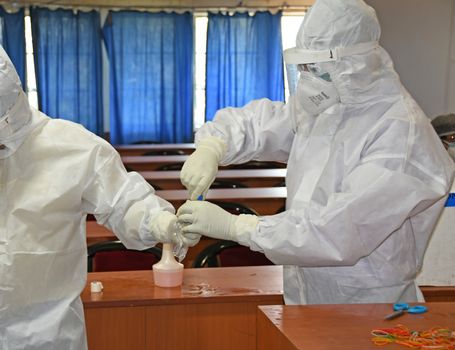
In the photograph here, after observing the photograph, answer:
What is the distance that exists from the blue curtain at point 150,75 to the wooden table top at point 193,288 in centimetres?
622

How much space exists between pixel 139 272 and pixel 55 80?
6.29m

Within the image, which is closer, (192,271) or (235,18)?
(192,271)

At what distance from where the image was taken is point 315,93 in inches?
73.6

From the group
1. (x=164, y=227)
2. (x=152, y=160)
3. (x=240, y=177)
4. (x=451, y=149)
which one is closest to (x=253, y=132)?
(x=164, y=227)

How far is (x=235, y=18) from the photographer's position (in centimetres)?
850

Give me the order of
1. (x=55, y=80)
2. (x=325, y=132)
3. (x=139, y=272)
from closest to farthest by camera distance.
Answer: (x=325, y=132) → (x=139, y=272) → (x=55, y=80)

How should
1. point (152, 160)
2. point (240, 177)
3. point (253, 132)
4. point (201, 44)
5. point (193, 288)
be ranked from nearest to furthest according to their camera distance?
1. point (253, 132)
2. point (193, 288)
3. point (240, 177)
4. point (152, 160)
5. point (201, 44)

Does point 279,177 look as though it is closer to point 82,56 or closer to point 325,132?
point 325,132

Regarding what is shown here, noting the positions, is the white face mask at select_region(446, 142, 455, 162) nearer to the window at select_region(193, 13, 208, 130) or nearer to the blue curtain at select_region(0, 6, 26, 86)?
the window at select_region(193, 13, 208, 130)

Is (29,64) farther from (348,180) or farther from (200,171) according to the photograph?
(348,180)

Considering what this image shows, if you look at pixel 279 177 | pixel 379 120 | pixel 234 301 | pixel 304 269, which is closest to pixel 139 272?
pixel 234 301

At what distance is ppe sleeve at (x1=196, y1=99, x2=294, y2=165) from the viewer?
2131mm

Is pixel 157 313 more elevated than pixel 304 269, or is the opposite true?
pixel 304 269

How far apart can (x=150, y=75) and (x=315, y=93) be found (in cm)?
684
